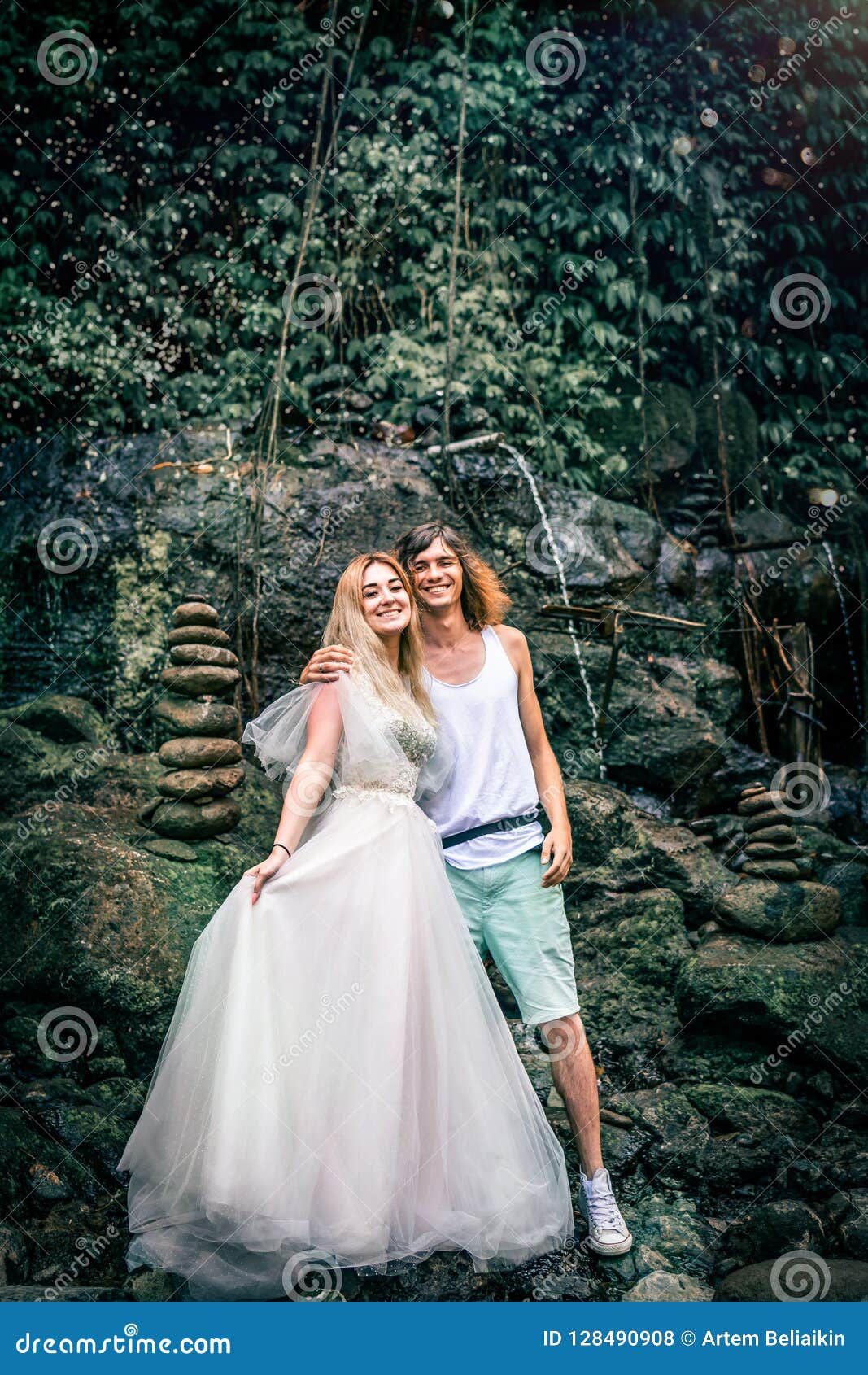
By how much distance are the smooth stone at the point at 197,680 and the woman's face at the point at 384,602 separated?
1.44m

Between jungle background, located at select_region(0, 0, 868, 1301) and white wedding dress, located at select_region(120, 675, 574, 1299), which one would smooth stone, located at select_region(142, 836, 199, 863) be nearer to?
jungle background, located at select_region(0, 0, 868, 1301)

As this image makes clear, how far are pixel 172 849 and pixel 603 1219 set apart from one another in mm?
2492

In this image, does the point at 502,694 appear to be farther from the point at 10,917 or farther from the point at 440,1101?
the point at 10,917

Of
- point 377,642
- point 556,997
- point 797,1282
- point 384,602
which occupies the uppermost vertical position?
point 384,602

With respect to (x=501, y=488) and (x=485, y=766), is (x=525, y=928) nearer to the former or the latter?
(x=485, y=766)

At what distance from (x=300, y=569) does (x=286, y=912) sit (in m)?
3.66

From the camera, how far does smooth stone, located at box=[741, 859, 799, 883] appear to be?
16.7 ft

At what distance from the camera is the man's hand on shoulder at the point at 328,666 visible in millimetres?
3459

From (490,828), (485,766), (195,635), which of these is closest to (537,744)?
(485,766)

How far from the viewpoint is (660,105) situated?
30.1 feet

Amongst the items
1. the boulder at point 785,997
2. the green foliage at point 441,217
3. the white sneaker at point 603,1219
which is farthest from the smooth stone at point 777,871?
the green foliage at point 441,217

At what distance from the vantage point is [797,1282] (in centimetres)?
307

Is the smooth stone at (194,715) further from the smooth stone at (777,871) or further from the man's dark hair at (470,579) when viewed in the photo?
the smooth stone at (777,871)

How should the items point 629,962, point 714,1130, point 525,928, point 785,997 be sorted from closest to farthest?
1. point 525,928
2. point 714,1130
3. point 785,997
4. point 629,962
